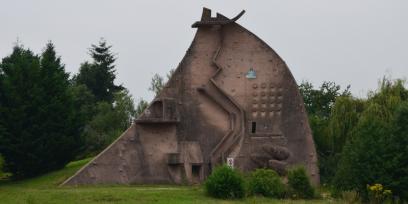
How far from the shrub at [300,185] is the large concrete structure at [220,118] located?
596 cm

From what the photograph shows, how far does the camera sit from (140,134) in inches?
1298

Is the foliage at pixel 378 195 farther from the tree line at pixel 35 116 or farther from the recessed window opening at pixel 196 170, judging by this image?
the tree line at pixel 35 116

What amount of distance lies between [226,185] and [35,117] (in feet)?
39.1

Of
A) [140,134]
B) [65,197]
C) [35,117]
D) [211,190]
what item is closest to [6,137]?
[35,117]

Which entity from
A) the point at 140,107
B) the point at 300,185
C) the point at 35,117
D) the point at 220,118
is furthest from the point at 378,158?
the point at 140,107

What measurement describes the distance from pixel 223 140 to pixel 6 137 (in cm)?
1062

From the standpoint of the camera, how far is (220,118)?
34.6 m

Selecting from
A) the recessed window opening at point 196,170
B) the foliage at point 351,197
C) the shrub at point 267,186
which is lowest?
the foliage at point 351,197

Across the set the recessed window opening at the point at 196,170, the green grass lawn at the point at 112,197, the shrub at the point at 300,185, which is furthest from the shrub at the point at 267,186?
the recessed window opening at the point at 196,170

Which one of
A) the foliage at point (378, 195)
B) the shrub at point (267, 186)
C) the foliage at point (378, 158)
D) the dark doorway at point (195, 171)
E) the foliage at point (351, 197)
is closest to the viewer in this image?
the foliage at point (378, 195)

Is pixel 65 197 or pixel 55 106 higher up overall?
pixel 55 106

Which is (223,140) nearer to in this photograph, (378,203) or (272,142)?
(272,142)

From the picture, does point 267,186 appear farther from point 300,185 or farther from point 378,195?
point 378,195

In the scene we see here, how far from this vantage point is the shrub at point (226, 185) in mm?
24266
